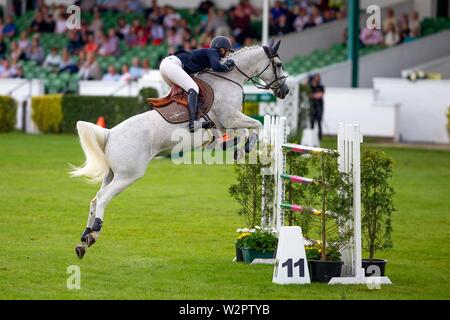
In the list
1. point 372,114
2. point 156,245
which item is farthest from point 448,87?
point 156,245

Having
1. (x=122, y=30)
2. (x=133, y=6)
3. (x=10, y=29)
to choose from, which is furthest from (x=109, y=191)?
(x=133, y=6)

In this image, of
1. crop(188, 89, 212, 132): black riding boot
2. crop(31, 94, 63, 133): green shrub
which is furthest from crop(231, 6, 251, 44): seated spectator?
crop(188, 89, 212, 132): black riding boot

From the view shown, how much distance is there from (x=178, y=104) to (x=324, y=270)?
2492mm

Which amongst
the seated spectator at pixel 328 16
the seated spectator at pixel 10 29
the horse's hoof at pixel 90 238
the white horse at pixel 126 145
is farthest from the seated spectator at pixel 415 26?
the horse's hoof at pixel 90 238

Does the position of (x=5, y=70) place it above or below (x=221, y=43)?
above

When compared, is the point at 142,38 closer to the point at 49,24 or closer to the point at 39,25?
the point at 49,24

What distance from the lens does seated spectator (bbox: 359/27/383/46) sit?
30.6 m

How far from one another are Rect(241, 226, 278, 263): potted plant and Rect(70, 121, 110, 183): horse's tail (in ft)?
5.44

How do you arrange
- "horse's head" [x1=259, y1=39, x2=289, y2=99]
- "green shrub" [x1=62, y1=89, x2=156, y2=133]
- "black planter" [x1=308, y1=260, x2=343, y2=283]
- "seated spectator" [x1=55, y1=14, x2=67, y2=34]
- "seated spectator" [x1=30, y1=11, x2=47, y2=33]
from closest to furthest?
"black planter" [x1=308, y1=260, x2=343, y2=283], "horse's head" [x1=259, y1=39, x2=289, y2=99], "green shrub" [x1=62, y1=89, x2=156, y2=133], "seated spectator" [x1=55, y1=14, x2=67, y2=34], "seated spectator" [x1=30, y1=11, x2=47, y2=33]

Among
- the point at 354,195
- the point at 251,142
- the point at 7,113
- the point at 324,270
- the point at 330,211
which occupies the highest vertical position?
the point at 7,113

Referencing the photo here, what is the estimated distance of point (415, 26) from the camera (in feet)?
100

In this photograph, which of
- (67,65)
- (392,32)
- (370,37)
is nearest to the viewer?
(392,32)

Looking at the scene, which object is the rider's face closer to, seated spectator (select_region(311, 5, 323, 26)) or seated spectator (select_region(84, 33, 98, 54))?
seated spectator (select_region(84, 33, 98, 54))

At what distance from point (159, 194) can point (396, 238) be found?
542 cm
